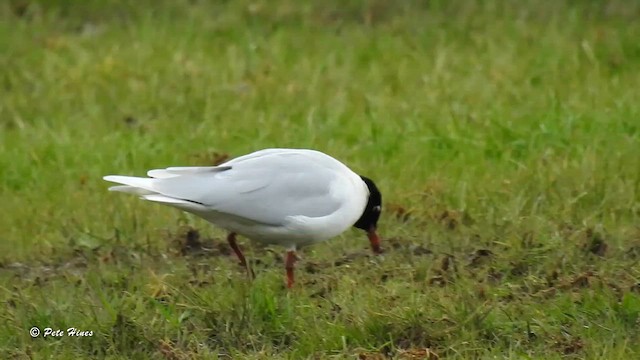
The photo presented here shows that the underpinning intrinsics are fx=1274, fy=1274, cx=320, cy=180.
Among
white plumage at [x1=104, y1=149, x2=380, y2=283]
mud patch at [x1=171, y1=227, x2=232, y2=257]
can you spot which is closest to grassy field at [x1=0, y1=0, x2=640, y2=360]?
mud patch at [x1=171, y1=227, x2=232, y2=257]

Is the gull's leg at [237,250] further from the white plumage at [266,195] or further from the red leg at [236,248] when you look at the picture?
the white plumage at [266,195]

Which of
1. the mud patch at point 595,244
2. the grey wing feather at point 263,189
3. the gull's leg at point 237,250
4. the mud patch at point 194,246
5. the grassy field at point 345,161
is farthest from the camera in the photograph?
the mud patch at point 194,246

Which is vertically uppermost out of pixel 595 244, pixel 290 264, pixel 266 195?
pixel 266 195

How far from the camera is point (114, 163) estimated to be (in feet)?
24.4

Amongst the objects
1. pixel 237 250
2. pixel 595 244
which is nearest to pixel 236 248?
pixel 237 250

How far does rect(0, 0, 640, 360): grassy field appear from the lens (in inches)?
199

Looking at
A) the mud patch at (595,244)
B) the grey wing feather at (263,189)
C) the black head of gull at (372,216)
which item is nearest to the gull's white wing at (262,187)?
the grey wing feather at (263,189)

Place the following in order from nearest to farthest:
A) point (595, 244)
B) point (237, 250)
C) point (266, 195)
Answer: point (266, 195)
point (237, 250)
point (595, 244)

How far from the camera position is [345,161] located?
7414 mm

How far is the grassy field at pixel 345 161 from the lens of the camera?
506 centimetres

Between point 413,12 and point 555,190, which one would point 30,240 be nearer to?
point 555,190

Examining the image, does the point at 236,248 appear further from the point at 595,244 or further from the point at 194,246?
the point at 595,244

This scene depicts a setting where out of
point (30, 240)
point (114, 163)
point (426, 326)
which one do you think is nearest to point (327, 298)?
point (426, 326)

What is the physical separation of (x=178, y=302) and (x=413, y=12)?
5.21 m
